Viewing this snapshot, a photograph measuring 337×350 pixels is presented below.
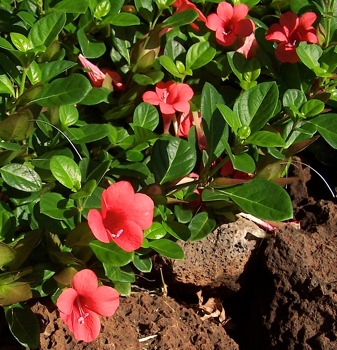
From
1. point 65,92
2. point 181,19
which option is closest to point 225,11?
point 181,19

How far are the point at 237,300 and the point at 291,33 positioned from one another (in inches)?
32.3

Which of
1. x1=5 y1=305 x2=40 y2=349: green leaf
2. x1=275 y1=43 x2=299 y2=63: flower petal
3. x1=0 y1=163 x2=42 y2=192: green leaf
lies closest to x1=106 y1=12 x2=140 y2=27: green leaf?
x1=275 y1=43 x2=299 y2=63: flower petal

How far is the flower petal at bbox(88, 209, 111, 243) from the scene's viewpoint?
4.88ft

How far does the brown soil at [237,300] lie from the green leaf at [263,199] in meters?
0.22

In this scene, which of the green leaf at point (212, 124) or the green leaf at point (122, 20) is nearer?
the green leaf at point (212, 124)

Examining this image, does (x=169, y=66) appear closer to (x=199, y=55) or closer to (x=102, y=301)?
(x=199, y=55)

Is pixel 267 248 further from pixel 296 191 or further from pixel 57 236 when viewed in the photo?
pixel 57 236

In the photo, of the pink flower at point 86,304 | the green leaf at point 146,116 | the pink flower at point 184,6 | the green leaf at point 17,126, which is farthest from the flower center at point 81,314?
the pink flower at point 184,6

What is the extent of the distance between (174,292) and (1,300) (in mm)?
604

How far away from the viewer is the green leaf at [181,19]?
81.5 inches

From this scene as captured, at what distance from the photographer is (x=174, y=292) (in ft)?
6.91

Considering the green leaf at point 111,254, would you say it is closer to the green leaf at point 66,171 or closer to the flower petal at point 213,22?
the green leaf at point 66,171

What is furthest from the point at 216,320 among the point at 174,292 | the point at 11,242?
the point at 11,242

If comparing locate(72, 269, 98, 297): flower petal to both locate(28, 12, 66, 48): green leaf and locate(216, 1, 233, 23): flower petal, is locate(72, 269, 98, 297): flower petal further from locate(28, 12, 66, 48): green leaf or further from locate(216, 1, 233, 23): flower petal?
locate(216, 1, 233, 23): flower petal
